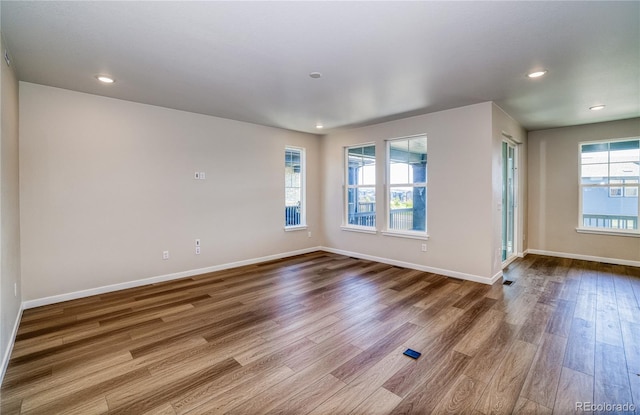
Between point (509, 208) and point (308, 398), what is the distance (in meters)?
5.19

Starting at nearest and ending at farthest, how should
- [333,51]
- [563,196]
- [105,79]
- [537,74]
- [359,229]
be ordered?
1. [333,51]
2. [537,74]
3. [105,79]
4. [563,196]
5. [359,229]

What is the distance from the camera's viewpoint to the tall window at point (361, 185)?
5742 millimetres

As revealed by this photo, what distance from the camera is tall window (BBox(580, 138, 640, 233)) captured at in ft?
16.6

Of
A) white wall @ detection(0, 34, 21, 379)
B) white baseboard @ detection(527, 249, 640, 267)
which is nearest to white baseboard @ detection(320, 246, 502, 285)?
white baseboard @ detection(527, 249, 640, 267)

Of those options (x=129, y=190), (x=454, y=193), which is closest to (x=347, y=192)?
(x=454, y=193)

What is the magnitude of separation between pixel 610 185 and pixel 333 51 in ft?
19.1

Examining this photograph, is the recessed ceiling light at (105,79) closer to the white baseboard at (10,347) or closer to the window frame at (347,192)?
the white baseboard at (10,347)

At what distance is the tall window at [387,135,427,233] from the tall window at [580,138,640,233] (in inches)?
127

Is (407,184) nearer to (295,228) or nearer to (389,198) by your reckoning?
(389,198)

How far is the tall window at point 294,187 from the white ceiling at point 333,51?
6.69 feet

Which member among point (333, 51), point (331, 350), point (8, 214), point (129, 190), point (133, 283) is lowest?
point (331, 350)

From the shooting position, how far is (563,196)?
18.7 ft

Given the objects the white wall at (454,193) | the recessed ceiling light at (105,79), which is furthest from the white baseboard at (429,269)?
the recessed ceiling light at (105,79)

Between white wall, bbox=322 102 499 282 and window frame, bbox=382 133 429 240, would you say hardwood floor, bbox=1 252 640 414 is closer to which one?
white wall, bbox=322 102 499 282
